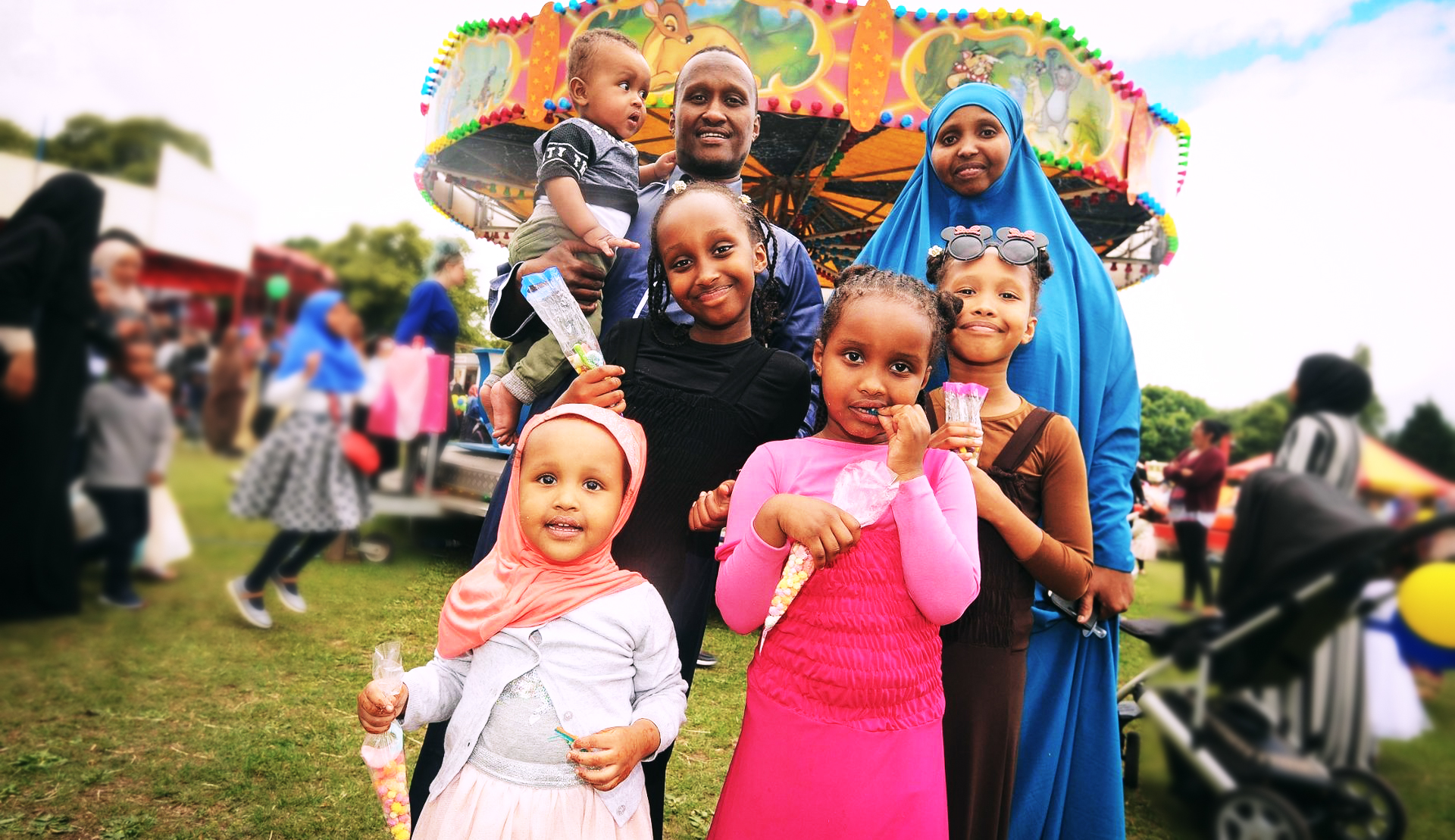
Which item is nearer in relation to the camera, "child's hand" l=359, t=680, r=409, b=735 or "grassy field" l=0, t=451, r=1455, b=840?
"grassy field" l=0, t=451, r=1455, b=840

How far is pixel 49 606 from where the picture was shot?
0.80 m

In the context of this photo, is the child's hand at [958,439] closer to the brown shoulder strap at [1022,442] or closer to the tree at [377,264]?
the brown shoulder strap at [1022,442]

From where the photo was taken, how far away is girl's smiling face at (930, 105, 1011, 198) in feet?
5.90

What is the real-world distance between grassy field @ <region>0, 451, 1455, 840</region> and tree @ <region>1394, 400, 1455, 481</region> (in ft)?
0.76

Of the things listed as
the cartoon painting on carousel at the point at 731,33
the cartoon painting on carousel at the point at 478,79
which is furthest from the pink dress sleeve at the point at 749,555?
the cartoon painting on carousel at the point at 478,79

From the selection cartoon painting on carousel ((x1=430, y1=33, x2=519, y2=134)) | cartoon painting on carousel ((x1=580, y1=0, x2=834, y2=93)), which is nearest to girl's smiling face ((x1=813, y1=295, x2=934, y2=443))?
cartoon painting on carousel ((x1=580, y1=0, x2=834, y2=93))

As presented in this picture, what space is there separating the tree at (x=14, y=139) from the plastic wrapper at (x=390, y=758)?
0.84 m

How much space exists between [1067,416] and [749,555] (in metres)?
0.86

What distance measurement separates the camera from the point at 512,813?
1318mm

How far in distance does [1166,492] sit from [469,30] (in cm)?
786

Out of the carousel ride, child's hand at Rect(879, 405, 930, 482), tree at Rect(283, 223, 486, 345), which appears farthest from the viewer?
the carousel ride

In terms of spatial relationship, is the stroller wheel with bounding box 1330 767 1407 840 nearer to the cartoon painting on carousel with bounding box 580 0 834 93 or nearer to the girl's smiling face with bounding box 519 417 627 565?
the girl's smiling face with bounding box 519 417 627 565

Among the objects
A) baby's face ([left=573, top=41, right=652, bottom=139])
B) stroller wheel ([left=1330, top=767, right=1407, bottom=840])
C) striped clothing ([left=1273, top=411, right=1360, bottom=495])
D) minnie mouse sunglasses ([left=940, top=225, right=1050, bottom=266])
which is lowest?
stroller wheel ([left=1330, top=767, right=1407, bottom=840])

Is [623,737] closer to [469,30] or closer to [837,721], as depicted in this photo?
[837,721]
